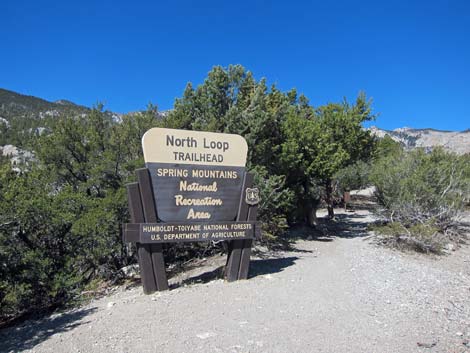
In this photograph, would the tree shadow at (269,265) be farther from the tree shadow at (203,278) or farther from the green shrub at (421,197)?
the green shrub at (421,197)

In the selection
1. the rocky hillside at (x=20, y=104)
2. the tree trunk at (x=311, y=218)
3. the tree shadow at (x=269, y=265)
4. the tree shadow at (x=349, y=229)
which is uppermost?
the rocky hillside at (x=20, y=104)

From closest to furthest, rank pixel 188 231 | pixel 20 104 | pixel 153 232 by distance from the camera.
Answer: pixel 153 232, pixel 188 231, pixel 20 104

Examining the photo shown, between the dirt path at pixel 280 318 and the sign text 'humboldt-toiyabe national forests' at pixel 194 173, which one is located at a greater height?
the sign text 'humboldt-toiyabe national forests' at pixel 194 173

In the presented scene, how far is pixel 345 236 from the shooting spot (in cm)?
1708

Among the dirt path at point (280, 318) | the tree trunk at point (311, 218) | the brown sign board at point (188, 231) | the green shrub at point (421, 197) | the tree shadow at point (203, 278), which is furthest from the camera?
the tree trunk at point (311, 218)

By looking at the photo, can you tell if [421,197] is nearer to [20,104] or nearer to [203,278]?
[203,278]

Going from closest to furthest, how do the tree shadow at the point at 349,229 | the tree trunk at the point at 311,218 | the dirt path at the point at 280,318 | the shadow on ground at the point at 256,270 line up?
the dirt path at the point at 280,318 < the shadow on ground at the point at 256,270 < the tree shadow at the point at 349,229 < the tree trunk at the point at 311,218

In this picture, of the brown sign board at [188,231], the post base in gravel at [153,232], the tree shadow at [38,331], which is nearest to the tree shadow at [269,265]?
the post base in gravel at [153,232]

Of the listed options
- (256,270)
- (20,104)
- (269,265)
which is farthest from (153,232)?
(20,104)

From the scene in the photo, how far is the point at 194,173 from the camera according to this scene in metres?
7.81

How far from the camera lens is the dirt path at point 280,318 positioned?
191 inches

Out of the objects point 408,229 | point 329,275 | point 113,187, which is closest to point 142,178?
point 329,275

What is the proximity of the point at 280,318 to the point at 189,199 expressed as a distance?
3238mm

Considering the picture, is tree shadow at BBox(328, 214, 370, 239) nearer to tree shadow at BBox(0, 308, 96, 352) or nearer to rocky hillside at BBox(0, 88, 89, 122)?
tree shadow at BBox(0, 308, 96, 352)
